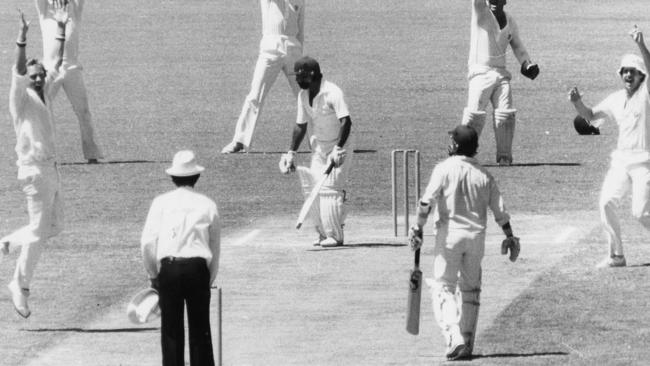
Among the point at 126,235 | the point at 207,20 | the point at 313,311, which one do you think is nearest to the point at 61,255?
the point at 126,235

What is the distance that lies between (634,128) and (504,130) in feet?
24.8

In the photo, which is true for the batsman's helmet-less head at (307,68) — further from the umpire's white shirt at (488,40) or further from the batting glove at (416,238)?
the umpire's white shirt at (488,40)

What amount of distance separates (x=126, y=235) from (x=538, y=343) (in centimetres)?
722

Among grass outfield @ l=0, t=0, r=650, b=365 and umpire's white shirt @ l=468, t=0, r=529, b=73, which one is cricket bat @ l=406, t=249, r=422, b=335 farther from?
umpire's white shirt @ l=468, t=0, r=529, b=73

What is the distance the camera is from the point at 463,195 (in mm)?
16500

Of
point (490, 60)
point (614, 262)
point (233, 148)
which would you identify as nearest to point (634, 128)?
point (614, 262)

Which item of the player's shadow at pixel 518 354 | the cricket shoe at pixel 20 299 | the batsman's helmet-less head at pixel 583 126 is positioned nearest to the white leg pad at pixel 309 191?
the batsman's helmet-less head at pixel 583 126

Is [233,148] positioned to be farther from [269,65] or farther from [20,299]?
[20,299]

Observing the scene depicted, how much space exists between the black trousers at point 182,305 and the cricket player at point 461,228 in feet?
7.11

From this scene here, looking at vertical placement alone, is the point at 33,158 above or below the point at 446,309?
above

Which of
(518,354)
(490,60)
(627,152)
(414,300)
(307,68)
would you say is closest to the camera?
(414,300)

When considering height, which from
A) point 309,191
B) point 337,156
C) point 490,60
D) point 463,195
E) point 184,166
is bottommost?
point 309,191

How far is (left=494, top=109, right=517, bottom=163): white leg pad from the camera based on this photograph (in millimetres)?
27703

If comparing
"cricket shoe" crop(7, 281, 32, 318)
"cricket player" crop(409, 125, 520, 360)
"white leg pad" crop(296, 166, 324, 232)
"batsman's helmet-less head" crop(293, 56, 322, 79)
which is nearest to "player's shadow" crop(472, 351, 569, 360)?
"cricket player" crop(409, 125, 520, 360)
